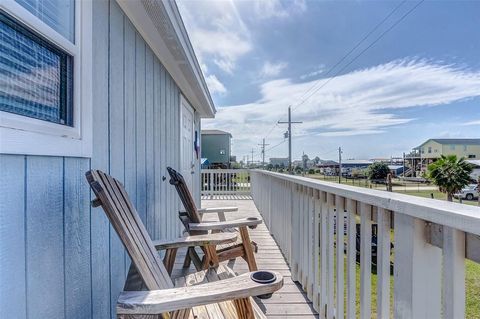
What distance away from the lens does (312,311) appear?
7.17 ft

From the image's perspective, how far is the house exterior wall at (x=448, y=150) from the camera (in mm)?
35406

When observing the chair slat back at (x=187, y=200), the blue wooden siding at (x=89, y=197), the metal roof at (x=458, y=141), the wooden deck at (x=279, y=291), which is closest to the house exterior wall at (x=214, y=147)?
the wooden deck at (x=279, y=291)

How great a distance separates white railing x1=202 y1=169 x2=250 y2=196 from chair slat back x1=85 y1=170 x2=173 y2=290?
8831mm

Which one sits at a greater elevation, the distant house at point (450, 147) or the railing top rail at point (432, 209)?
the distant house at point (450, 147)

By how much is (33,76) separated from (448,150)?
154ft

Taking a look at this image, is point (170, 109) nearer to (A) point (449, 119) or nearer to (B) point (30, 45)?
(B) point (30, 45)

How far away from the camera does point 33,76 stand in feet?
3.70

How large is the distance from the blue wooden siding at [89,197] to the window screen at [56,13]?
0.23 m

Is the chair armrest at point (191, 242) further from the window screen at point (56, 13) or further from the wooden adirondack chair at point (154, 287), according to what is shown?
the window screen at point (56, 13)

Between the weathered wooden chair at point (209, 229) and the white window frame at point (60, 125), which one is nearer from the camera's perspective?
the white window frame at point (60, 125)

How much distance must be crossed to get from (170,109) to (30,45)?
2.43 metres

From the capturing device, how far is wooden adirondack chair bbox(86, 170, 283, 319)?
3.48 feet

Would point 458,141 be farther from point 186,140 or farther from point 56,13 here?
point 56,13

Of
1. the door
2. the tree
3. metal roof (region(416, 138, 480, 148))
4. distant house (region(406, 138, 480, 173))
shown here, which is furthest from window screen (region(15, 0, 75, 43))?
metal roof (region(416, 138, 480, 148))
